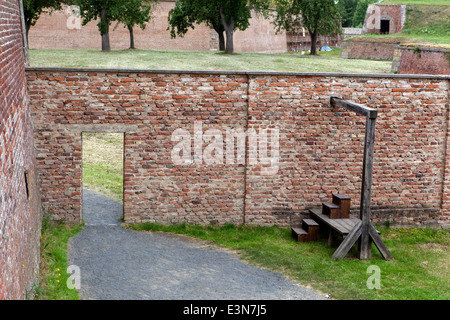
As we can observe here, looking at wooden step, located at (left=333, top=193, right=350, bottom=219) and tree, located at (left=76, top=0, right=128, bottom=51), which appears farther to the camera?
tree, located at (left=76, top=0, right=128, bottom=51)

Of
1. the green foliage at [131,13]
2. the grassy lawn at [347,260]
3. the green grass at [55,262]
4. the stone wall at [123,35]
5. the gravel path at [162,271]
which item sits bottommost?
the grassy lawn at [347,260]

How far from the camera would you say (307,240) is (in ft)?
37.2

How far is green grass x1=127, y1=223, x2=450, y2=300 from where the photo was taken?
9023 millimetres

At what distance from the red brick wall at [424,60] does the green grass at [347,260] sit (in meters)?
7.11

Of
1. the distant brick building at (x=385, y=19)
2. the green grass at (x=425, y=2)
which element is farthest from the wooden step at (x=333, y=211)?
the green grass at (x=425, y=2)

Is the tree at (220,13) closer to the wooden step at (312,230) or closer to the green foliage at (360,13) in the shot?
the wooden step at (312,230)

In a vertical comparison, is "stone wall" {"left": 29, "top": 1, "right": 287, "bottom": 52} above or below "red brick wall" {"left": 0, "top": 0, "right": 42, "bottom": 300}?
above

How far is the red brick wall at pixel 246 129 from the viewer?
1131 cm

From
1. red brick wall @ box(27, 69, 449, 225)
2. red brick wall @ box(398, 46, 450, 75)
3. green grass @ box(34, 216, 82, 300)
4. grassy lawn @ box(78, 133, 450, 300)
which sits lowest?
grassy lawn @ box(78, 133, 450, 300)

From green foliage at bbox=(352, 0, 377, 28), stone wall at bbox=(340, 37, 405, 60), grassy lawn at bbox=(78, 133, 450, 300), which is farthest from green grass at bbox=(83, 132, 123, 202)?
green foliage at bbox=(352, 0, 377, 28)

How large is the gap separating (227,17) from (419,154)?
21270mm

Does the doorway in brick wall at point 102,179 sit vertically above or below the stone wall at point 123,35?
below

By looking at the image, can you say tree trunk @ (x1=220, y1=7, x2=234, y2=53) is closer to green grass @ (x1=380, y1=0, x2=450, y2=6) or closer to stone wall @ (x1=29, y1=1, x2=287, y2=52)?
stone wall @ (x1=29, y1=1, x2=287, y2=52)

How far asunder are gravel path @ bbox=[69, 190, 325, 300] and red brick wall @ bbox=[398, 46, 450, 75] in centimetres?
1081
